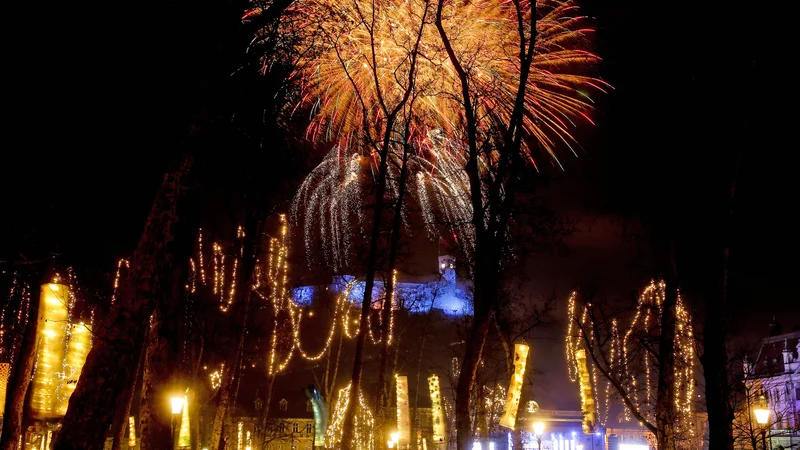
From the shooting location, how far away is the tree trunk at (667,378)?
16422 mm

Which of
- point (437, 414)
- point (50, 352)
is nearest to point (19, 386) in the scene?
point (50, 352)

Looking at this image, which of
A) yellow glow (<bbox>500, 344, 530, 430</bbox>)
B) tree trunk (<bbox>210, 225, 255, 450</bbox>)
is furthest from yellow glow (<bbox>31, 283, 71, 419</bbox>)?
yellow glow (<bbox>500, 344, 530, 430</bbox>)

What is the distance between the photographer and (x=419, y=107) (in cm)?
2214

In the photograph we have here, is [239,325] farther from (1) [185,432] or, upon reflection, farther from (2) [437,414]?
(2) [437,414]

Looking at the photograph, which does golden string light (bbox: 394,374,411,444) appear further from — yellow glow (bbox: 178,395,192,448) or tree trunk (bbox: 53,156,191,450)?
tree trunk (bbox: 53,156,191,450)

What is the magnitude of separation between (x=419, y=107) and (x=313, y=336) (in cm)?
4642

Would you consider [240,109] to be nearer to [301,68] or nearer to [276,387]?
[301,68]

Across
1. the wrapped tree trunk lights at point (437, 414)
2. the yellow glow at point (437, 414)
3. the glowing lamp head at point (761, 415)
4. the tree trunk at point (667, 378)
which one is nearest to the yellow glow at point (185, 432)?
the wrapped tree trunk lights at point (437, 414)

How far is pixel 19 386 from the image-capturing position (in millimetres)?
16078

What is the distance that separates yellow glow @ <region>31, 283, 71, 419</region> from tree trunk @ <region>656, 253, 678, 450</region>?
1401 centimetres

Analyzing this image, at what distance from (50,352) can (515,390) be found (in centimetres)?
1381

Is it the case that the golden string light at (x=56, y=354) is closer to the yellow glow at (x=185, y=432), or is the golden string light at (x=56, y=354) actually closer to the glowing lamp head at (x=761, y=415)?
the yellow glow at (x=185, y=432)

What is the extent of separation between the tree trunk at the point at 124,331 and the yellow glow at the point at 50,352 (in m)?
5.19

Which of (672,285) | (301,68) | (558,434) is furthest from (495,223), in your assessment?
(558,434)
